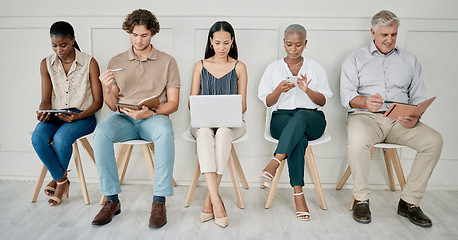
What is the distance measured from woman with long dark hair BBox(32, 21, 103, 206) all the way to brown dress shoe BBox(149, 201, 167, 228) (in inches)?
30.0

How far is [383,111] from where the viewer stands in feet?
9.25

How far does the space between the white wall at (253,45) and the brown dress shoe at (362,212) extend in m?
0.61

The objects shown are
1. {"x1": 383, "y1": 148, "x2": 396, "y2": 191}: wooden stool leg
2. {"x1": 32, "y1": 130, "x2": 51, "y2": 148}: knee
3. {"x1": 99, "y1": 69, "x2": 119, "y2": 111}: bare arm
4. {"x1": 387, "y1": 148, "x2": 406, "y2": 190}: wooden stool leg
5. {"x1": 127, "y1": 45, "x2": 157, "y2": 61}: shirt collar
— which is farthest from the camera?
{"x1": 383, "y1": 148, "x2": 396, "y2": 191}: wooden stool leg

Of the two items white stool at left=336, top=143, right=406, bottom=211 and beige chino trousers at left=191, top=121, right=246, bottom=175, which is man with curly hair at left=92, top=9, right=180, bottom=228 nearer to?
beige chino trousers at left=191, top=121, right=246, bottom=175

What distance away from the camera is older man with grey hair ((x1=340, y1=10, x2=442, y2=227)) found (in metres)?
2.56

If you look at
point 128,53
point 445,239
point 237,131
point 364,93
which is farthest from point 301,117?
point 128,53

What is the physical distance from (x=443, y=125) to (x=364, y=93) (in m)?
0.81

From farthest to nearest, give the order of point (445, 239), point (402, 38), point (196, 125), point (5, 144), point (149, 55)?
point (5, 144)
point (402, 38)
point (149, 55)
point (196, 125)
point (445, 239)

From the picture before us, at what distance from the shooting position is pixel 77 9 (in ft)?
10.3

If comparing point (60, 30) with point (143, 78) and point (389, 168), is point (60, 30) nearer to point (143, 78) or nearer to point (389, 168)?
point (143, 78)

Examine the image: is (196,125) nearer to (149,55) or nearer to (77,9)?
(149,55)

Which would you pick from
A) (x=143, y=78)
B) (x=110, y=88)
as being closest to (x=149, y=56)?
(x=143, y=78)

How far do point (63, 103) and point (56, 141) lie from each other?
347mm

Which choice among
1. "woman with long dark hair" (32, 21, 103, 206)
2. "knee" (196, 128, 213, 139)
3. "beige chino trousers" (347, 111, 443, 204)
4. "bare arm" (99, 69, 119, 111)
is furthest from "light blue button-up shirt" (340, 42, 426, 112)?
"woman with long dark hair" (32, 21, 103, 206)
